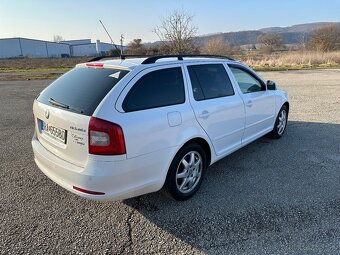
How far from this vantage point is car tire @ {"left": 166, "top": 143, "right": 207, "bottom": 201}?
124 inches

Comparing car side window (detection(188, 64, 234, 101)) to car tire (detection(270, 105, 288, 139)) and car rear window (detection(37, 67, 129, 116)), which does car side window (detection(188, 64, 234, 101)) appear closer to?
car rear window (detection(37, 67, 129, 116))

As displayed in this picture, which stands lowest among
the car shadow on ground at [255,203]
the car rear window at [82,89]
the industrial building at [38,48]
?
the car shadow on ground at [255,203]

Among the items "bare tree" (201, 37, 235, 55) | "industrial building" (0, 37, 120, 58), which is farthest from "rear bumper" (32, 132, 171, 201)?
"industrial building" (0, 37, 120, 58)

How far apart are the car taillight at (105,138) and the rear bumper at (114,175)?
0.35ft

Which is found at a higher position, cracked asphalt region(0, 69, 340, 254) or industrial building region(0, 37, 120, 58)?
industrial building region(0, 37, 120, 58)

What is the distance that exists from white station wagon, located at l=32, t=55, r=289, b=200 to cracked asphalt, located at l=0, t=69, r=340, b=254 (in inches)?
15.3

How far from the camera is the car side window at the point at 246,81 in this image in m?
4.27

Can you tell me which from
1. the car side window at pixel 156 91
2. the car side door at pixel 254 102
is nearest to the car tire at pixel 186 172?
the car side window at pixel 156 91

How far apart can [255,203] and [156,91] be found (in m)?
1.73

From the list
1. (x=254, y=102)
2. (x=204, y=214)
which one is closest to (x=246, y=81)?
(x=254, y=102)

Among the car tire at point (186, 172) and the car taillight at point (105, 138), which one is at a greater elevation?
the car taillight at point (105, 138)

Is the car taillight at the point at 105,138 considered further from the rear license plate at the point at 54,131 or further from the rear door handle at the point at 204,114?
the rear door handle at the point at 204,114

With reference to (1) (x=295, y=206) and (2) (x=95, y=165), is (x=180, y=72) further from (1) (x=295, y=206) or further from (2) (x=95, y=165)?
(1) (x=295, y=206)

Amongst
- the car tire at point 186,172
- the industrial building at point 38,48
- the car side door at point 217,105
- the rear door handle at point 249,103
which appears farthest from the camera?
the industrial building at point 38,48
